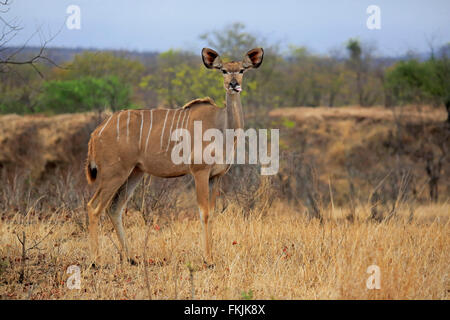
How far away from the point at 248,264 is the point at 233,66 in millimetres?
2081

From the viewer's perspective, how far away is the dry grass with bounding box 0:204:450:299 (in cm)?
450

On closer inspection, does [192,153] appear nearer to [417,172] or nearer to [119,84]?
[417,172]

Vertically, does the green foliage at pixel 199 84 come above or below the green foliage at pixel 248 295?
above

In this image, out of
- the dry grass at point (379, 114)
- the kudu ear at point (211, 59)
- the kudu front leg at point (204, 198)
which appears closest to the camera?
the kudu front leg at point (204, 198)

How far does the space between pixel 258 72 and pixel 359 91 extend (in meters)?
17.8

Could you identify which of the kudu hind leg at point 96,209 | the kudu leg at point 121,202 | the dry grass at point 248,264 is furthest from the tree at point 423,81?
the kudu hind leg at point 96,209

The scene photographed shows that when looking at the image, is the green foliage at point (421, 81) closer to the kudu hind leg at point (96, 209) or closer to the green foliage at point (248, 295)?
the kudu hind leg at point (96, 209)

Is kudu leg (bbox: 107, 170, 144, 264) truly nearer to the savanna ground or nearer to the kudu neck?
the savanna ground

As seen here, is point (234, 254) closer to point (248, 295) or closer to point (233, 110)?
point (248, 295)

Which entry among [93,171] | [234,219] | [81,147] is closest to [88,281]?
[93,171]

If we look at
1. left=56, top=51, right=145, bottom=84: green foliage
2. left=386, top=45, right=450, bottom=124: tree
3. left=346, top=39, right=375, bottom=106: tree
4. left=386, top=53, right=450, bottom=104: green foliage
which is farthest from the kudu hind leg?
left=346, top=39, right=375, bottom=106: tree

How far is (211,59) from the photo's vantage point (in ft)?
20.3

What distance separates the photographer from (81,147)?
2211 centimetres

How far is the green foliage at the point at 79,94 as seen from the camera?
29.3 metres
